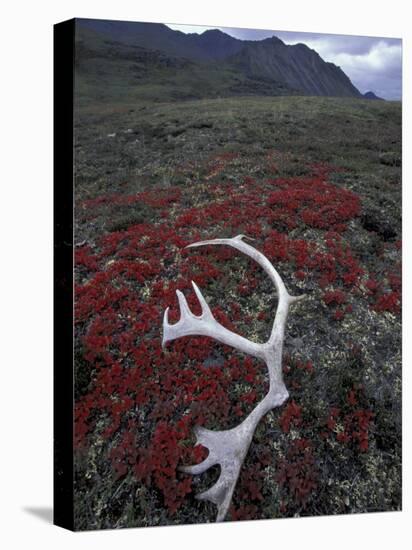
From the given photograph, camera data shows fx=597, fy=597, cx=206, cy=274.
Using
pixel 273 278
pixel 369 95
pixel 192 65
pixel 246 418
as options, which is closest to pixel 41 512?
pixel 246 418

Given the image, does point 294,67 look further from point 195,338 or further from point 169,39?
point 195,338

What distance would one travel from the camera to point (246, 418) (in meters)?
5.12

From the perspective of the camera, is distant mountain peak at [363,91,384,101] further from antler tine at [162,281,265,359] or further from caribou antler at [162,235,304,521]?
antler tine at [162,281,265,359]

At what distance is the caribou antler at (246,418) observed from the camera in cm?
492

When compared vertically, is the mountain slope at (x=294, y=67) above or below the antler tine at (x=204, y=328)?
above

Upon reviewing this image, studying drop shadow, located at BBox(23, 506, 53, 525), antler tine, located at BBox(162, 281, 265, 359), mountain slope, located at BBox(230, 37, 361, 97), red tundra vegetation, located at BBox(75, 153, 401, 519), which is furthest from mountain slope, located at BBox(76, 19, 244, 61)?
drop shadow, located at BBox(23, 506, 53, 525)

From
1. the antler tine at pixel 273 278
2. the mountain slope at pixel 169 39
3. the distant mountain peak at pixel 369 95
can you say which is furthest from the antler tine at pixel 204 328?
the distant mountain peak at pixel 369 95

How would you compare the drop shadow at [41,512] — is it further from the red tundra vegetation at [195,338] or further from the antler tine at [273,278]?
the antler tine at [273,278]

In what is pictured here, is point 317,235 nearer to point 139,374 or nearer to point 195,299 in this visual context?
point 195,299

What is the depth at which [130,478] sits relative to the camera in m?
4.89

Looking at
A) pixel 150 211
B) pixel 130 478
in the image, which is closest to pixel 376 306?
pixel 150 211

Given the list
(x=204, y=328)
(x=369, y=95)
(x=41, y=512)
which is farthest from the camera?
(x=369, y=95)

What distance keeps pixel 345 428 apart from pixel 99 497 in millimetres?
2377

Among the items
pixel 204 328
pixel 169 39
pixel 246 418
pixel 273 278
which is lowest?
pixel 246 418
